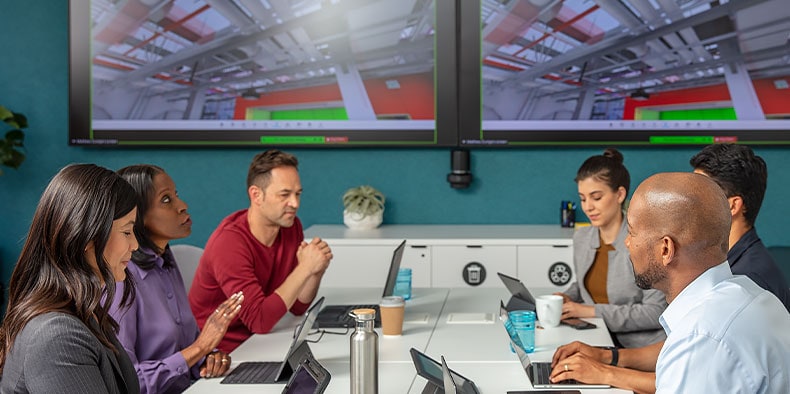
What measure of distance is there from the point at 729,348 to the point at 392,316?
→ 58.1 inches

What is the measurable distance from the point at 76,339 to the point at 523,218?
11.8 feet

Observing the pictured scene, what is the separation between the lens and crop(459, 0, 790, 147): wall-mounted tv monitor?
187 inches

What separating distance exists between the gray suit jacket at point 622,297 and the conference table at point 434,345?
0.08 m

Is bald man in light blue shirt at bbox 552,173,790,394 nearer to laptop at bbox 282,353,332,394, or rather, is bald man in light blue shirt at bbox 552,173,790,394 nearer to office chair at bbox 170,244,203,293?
laptop at bbox 282,353,332,394

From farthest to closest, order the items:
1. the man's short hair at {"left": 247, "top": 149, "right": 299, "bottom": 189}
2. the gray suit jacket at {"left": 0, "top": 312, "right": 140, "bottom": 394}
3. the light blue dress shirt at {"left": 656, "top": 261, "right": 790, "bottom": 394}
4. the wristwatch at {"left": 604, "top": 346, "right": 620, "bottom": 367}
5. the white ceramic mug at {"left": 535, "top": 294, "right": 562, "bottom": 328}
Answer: the man's short hair at {"left": 247, "top": 149, "right": 299, "bottom": 189} → the white ceramic mug at {"left": 535, "top": 294, "right": 562, "bottom": 328} → the wristwatch at {"left": 604, "top": 346, "right": 620, "bottom": 367} → the gray suit jacket at {"left": 0, "top": 312, "right": 140, "bottom": 394} → the light blue dress shirt at {"left": 656, "top": 261, "right": 790, "bottom": 394}

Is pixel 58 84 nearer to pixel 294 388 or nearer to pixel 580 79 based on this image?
pixel 580 79

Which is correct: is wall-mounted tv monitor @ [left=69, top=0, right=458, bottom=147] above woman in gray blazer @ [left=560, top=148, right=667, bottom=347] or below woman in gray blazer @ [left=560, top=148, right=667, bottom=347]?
above

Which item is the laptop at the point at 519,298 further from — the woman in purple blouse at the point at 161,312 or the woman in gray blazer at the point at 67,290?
the woman in gray blazer at the point at 67,290

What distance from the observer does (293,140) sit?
498cm

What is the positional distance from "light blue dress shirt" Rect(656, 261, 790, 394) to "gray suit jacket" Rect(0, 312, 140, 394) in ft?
3.57

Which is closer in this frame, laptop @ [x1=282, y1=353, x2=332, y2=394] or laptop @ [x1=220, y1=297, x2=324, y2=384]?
laptop @ [x1=282, y1=353, x2=332, y2=394]

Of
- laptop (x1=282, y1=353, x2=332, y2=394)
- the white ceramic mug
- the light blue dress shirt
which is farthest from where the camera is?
the white ceramic mug

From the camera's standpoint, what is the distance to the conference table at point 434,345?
7.53ft

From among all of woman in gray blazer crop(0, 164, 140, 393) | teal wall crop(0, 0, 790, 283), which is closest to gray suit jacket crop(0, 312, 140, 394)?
woman in gray blazer crop(0, 164, 140, 393)
